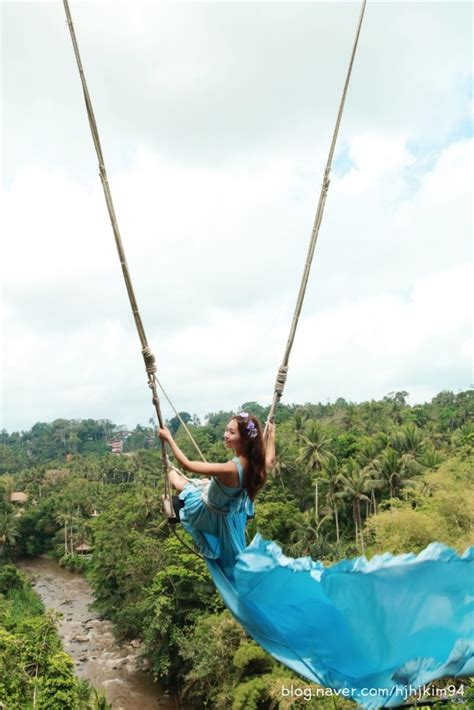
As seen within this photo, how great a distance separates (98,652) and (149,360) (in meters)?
16.4

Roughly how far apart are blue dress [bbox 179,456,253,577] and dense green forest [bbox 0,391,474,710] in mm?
7467

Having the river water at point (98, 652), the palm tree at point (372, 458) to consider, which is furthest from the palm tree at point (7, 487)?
the palm tree at point (372, 458)

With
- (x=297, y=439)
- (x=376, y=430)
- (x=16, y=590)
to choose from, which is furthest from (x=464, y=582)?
(x=376, y=430)

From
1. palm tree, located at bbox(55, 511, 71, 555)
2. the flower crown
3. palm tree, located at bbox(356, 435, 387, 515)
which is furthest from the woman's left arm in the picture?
palm tree, located at bbox(55, 511, 71, 555)

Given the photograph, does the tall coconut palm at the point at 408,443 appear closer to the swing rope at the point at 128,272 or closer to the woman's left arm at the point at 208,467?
the swing rope at the point at 128,272

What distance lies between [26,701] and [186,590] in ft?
16.1

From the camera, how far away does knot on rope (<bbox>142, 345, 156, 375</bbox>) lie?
8.75 ft

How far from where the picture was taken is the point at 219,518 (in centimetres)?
237

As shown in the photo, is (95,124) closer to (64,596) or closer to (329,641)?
(329,641)

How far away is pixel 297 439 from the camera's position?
2722 centimetres

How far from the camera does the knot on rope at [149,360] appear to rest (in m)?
2.67

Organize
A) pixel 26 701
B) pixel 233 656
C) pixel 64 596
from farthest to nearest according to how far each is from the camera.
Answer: pixel 64 596
pixel 233 656
pixel 26 701

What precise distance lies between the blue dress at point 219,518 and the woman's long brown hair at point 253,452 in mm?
36

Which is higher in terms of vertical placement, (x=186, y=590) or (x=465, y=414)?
(x=465, y=414)
